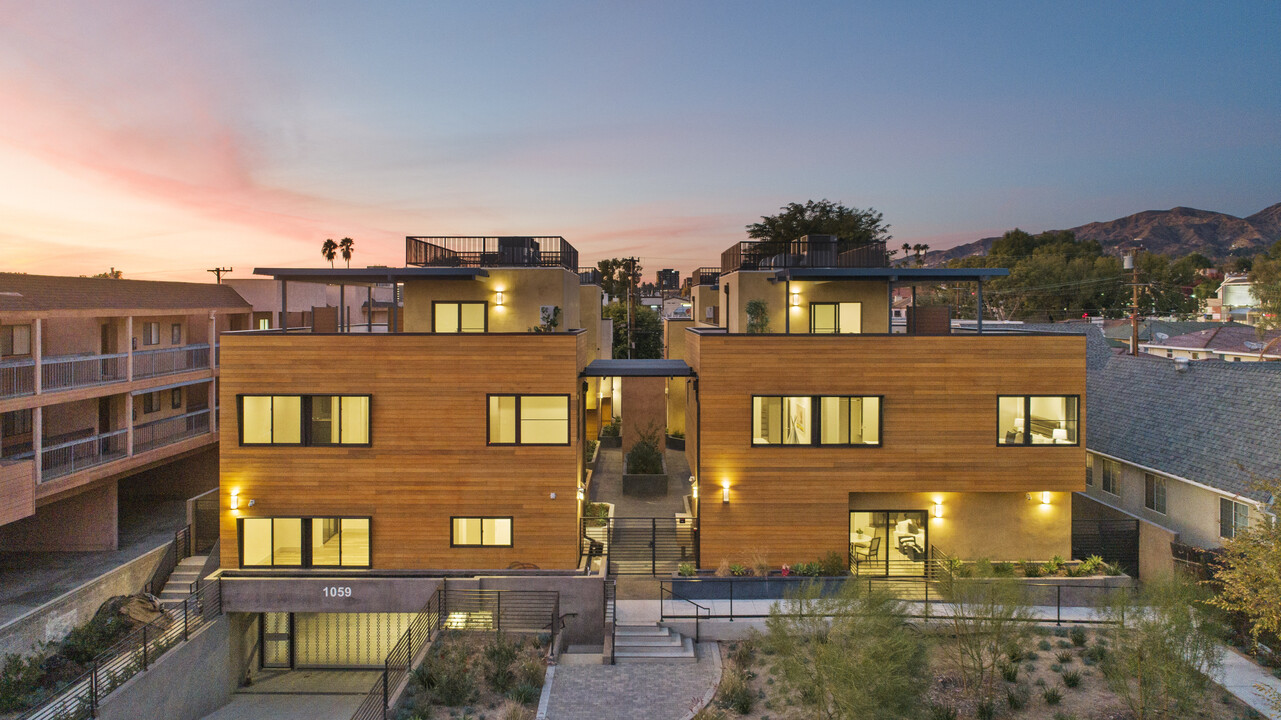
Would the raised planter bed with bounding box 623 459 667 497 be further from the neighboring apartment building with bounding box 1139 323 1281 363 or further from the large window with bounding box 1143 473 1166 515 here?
the neighboring apartment building with bounding box 1139 323 1281 363

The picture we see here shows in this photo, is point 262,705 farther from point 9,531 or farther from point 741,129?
point 741,129

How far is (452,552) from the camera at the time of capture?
15.5 metres

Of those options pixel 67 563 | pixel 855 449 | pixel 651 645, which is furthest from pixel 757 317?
pixel 67 563

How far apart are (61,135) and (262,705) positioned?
23.6m

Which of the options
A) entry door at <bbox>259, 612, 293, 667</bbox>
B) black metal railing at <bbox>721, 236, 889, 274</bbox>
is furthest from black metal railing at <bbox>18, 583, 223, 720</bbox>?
black metal railing at <bbox>721, 236, 889, 274</bbox>

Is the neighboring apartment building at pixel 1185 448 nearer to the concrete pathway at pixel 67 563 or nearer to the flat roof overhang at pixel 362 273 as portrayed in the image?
the flat roof overhang at pixel 362 273

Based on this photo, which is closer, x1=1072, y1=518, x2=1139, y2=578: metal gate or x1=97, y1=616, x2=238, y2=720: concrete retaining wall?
x1=97, y1=616, x2=238, y2=720: concrete retaining wall

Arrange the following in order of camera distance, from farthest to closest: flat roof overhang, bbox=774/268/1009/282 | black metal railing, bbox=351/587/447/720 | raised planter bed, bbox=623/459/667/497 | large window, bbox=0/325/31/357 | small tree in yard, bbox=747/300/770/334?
small tree in yard, bbox=747/300/770/334 < raised planter bed, bbox=623/459/667/497 < large window, bbox=0/325/31/357 < flat roof overhang, bbox=774/268/1009/282 < black metal railing, bbox=351/587/447/720

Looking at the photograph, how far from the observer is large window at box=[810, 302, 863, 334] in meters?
19.9

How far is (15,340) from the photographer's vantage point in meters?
18.3

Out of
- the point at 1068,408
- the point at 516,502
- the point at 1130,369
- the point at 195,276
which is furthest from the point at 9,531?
the point at 1130,369

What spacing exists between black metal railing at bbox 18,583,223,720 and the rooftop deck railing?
9940 mm

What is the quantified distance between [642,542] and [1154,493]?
14.8 m

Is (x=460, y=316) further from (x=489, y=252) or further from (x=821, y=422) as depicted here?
(x=821, y=422)
